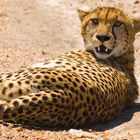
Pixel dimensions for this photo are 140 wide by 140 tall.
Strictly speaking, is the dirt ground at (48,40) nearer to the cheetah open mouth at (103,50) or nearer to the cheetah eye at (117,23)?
the cheetah open mouth at (103,50)

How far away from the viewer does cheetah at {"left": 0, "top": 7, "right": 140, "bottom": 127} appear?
466 cm

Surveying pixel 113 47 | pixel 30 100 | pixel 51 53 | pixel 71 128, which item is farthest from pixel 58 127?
pixel 51 53

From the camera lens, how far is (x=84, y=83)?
16.4ft

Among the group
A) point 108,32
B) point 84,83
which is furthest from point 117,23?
point 84,83

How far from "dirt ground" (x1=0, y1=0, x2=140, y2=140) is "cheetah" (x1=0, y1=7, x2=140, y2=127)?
12 cm

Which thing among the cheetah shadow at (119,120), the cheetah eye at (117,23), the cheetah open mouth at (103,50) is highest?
the cheetah eye at (117,23)

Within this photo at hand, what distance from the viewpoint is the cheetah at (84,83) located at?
15.3 feet

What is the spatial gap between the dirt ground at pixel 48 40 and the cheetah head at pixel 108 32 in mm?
652

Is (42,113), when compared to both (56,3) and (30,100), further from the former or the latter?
(56,3)

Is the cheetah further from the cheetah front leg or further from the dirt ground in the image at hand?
the dirt ground

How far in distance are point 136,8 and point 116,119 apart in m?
4.72

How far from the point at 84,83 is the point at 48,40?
3.97 m

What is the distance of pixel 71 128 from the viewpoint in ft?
16.3

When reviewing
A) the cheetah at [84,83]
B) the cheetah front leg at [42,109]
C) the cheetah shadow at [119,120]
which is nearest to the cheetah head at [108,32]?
the cheetah at [84,83]
